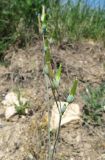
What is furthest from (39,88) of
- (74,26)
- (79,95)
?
(74,26)

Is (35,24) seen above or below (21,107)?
above

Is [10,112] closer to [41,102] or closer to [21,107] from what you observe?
[21,107]

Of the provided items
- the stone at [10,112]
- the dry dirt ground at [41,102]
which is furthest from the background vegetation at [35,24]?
the stone at [10,112]

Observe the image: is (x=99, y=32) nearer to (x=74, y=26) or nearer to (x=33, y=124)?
(x=74, y=26)

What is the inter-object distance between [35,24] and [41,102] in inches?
35.4

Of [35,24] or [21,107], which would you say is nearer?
[21,107]

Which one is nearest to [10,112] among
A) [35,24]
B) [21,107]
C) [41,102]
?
[21,107]

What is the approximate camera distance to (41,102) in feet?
10.5

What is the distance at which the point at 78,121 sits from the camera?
3025 mm

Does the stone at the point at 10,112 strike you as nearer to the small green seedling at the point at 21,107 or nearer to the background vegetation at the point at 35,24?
the small green seedling at the point at 21,107

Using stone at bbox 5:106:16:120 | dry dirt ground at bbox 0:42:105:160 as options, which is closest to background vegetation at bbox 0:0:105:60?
dry dirt ground at bbox 0:42:105:160

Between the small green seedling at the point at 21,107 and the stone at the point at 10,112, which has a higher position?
the small green seedling at the point at 21,107

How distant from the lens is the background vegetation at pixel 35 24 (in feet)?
12.4

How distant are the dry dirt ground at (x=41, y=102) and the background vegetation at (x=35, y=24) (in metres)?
0.09
